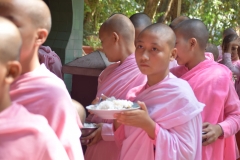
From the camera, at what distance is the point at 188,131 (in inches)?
113

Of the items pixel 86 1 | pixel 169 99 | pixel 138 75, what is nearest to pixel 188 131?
pixel 169 99

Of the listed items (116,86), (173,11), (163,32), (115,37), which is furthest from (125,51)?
(173,11)

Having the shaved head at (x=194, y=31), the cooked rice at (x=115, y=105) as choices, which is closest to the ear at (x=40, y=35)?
the cooked rice at (x=115, y=105)

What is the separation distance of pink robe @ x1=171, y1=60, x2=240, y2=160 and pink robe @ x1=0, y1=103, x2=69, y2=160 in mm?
1990

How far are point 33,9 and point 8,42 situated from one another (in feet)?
1.56

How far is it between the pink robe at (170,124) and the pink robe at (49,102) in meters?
0.93

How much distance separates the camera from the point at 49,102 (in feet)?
6.44

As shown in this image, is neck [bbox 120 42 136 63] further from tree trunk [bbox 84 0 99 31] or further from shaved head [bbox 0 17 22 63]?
tree trunk [bbox 84 0 99 31]

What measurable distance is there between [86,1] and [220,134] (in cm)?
820

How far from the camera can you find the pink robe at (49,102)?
1934 millimetres

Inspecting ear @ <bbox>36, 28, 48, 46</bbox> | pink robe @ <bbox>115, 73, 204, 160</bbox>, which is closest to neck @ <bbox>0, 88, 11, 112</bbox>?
ear @ <bbox>36, 28, 48, 46</bbox>

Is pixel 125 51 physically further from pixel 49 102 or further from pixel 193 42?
pixel 49 102

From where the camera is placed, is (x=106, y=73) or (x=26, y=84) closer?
(x=26, y=84)

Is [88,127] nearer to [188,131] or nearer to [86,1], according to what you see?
[188,131]
